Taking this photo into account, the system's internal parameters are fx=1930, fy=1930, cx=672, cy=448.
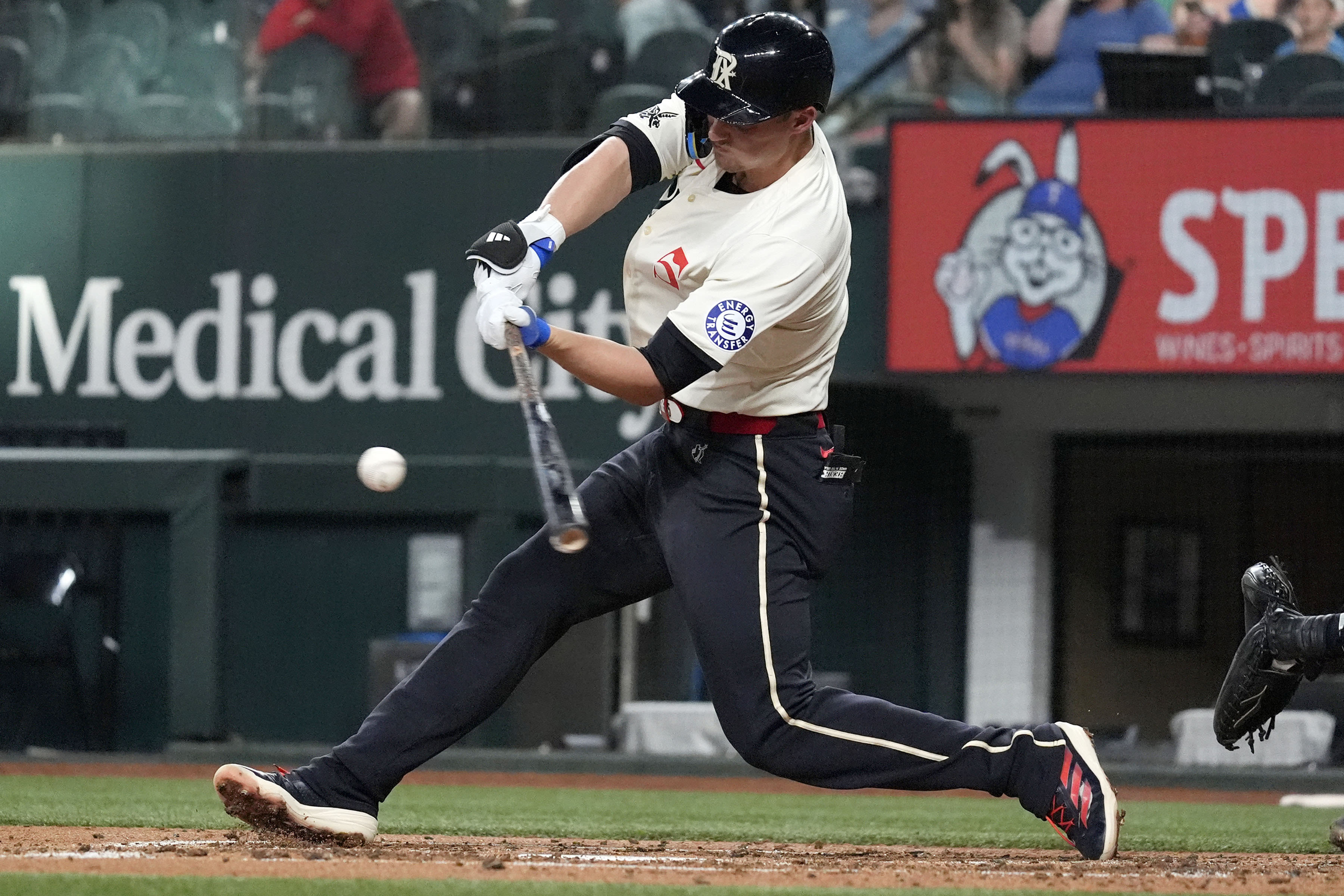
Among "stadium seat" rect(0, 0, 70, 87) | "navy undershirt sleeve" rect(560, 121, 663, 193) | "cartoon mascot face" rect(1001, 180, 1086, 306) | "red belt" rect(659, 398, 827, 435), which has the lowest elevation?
"red belt" rect(659, 398, 827, 435)

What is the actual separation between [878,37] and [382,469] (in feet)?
19.3

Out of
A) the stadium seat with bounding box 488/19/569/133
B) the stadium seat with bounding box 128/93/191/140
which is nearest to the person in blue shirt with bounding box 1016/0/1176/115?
the stadium seat with bounding box 488/19/569/133

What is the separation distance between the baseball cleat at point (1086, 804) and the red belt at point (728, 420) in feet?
2.80

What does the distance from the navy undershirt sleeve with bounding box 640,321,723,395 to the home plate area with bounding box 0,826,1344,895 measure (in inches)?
37.0

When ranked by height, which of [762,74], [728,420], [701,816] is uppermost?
[762,74]

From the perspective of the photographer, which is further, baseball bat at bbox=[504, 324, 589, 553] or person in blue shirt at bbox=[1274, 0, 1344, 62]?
person in blue shirt at bbox=[1274, 0, 1344, 62]

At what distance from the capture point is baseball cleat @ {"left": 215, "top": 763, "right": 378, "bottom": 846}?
380cm

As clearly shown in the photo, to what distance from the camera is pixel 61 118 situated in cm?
1078

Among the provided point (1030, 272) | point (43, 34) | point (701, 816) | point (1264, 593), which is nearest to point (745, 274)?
point (1264, 593)

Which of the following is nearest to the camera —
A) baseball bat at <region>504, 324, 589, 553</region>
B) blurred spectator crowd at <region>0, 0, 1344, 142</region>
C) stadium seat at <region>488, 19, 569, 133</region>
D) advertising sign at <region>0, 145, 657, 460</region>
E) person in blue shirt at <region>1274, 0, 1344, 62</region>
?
baseball bat at <region>504, 324, 589, 553</region>

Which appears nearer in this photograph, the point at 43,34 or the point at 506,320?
the point at 506,320

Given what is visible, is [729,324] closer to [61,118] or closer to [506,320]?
[506,320]

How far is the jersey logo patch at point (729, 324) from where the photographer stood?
3.62 meters

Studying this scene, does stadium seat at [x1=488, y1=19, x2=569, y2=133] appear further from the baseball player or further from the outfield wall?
the baseball player
